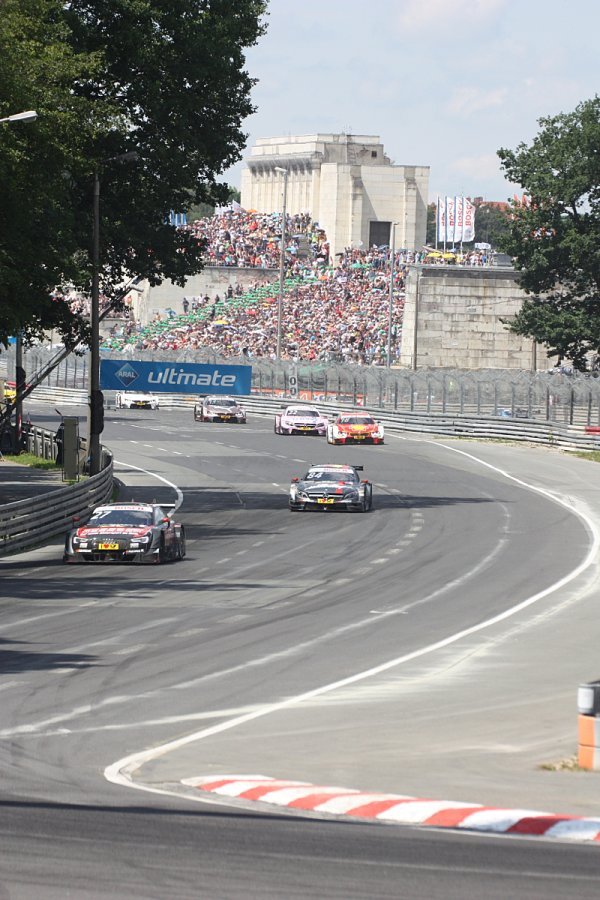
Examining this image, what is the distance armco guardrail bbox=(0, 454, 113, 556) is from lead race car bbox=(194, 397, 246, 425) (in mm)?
41888

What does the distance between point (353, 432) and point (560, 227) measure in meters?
20.2

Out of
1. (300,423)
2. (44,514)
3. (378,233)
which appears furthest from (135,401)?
(44,514)

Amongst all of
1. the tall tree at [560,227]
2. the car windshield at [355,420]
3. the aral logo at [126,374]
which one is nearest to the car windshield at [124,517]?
the aral logo at [126,374]

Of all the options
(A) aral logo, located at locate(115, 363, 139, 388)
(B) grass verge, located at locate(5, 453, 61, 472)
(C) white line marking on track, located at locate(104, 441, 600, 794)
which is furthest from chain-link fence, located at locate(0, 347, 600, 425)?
(C) white line marking on track, located at locate(104, 441, 600, 794)

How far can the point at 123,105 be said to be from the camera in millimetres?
44812

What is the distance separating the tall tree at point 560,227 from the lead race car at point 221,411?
15065 millimetres

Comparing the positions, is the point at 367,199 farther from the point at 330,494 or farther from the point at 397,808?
the point at 397,808

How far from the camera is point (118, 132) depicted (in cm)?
4412

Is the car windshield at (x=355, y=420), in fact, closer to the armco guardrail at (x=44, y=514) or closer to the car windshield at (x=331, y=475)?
the car windshield at (x=331, y=475)

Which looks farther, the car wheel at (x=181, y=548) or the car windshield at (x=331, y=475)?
the car windshield at (x=331, y=475)

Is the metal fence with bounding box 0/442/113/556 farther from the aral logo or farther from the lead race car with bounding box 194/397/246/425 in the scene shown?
the lead race car with bounding box 194/397/246/425

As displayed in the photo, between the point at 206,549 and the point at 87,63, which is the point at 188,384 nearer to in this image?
the point at 87,63

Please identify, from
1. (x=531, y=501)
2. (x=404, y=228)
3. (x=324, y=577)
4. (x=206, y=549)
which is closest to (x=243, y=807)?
(x=324, y=577)

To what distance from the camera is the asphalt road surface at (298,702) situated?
8977 mm
